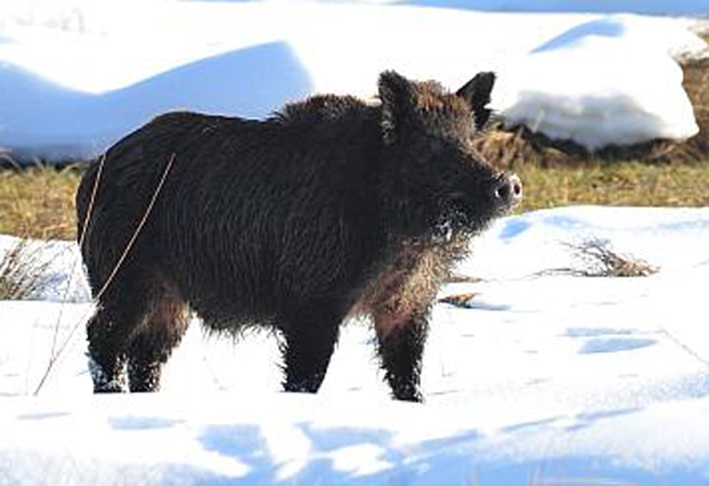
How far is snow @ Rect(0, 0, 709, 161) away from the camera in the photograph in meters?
13.0

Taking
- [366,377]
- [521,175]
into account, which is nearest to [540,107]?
[521,175]

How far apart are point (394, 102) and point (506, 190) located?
0.48 m

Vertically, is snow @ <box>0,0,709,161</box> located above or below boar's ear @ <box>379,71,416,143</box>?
below

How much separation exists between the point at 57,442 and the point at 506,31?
15.6 meters

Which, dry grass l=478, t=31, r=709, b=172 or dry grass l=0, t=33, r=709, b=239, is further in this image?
dry grass l=478, t=31, r=709, b=172

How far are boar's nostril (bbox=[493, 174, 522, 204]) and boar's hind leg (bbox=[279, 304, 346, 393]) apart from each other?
1.99 ft

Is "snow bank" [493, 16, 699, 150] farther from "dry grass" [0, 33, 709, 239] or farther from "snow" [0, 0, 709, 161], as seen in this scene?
"dry grass" [0, 33, 709, 239]

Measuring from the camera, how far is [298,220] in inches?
216

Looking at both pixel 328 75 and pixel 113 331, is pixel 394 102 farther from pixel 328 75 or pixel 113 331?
pixel 328 75

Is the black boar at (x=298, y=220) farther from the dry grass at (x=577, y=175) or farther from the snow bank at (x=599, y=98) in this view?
the snow bank at (x=599, y=98)

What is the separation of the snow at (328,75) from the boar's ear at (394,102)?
7.12m

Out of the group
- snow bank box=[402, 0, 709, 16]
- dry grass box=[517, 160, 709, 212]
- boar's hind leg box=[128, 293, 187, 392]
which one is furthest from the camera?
snow bank box=[402, 0, 709, 16]

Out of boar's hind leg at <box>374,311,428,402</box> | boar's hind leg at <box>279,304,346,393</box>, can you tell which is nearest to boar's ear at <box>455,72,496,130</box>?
boar's hind leg at <box>374,311,428,402</box>

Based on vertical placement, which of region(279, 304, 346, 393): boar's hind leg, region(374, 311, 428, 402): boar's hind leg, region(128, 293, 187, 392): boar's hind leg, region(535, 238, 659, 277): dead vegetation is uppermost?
region(279, 304, 346, 393): boar's hind leg
